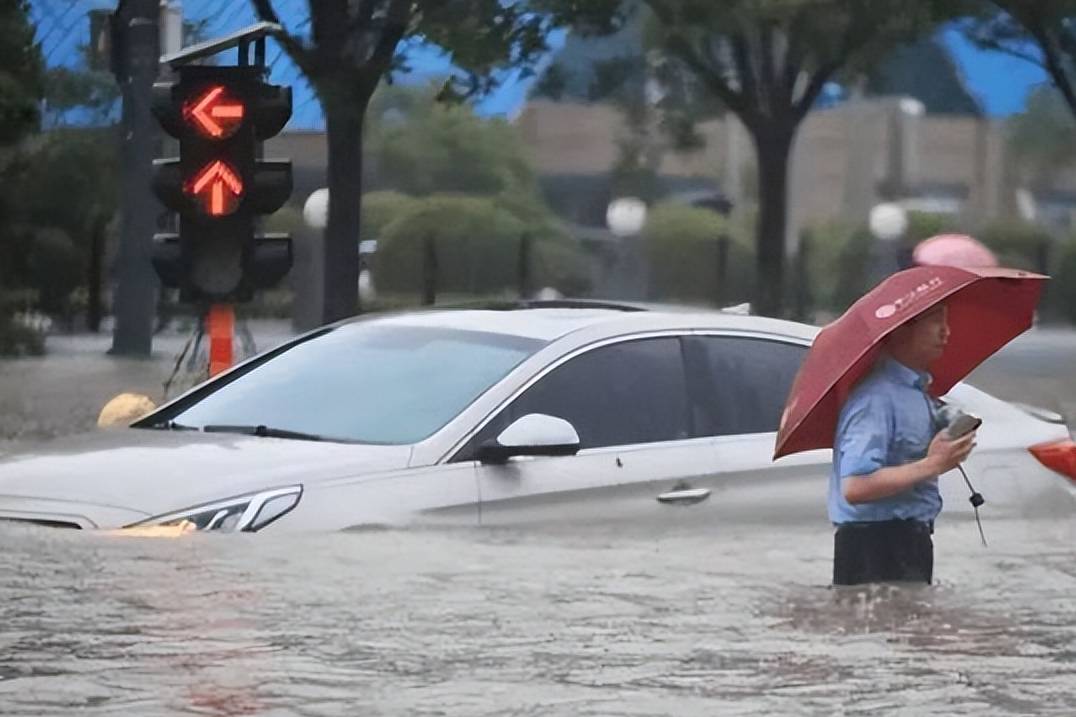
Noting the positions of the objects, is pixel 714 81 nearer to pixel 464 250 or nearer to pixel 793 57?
pixel 793 57

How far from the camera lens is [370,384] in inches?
368

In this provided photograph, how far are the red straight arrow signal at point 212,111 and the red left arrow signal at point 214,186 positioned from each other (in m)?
0.17

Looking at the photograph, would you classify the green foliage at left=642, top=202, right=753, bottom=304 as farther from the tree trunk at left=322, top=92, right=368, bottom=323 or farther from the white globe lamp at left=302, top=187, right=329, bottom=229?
the tree trunk at left=322, top=92, right=368, bottom=323

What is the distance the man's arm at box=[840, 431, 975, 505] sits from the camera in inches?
282

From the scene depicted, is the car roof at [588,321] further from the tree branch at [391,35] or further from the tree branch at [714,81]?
the tree branch at [714,81]

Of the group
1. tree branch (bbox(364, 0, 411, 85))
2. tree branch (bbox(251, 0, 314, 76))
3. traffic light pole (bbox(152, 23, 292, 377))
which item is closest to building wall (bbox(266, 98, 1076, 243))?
tree branch (bbox(364, 0, 411, 85))

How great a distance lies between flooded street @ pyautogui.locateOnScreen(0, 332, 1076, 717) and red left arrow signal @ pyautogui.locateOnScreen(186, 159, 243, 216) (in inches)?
213

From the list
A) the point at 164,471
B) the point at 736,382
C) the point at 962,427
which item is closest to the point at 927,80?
the point at 736,382

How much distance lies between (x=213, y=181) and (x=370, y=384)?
4.83m

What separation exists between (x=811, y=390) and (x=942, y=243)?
113 centimetres

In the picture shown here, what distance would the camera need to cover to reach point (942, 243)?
8.40 m

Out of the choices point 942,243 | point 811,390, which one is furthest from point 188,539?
point 942,243

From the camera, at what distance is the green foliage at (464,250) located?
1261 inches

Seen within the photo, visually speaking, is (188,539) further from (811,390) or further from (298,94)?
(298,94)
